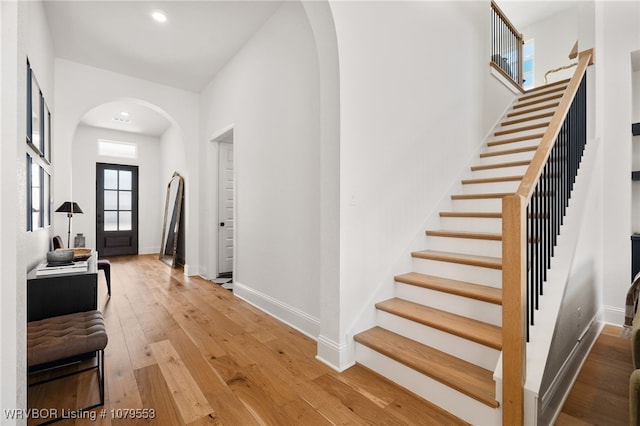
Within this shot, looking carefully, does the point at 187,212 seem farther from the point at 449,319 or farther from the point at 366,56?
the point at 449,319

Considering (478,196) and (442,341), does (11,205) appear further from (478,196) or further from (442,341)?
(478,196)

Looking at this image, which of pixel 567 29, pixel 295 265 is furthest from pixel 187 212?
pixel 567 29

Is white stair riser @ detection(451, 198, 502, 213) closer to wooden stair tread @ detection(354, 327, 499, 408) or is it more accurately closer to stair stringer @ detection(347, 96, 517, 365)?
stair stringer @ detection(347, 96, 517, 365)

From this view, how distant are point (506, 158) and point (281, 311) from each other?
126 inches

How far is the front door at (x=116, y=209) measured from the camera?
7.13m

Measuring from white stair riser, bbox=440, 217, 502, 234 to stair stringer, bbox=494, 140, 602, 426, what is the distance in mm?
580

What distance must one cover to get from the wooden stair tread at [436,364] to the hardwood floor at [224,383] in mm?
192

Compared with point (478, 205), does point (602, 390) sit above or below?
below

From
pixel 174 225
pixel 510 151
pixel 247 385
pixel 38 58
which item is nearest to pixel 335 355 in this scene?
pixel 247 385

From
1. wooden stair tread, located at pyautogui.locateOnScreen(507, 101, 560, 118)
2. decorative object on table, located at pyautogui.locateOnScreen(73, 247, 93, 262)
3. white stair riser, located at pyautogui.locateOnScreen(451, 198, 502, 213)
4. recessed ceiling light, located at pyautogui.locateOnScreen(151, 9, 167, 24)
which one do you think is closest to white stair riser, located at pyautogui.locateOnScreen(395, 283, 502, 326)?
white stair riser, located at pyautogui.locateOnScreen(451, 198, 502, 213)

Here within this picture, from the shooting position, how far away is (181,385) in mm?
1915

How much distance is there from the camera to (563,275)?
5.93 feet

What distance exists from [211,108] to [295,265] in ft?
10.7

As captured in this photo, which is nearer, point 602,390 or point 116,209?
point 602,390
